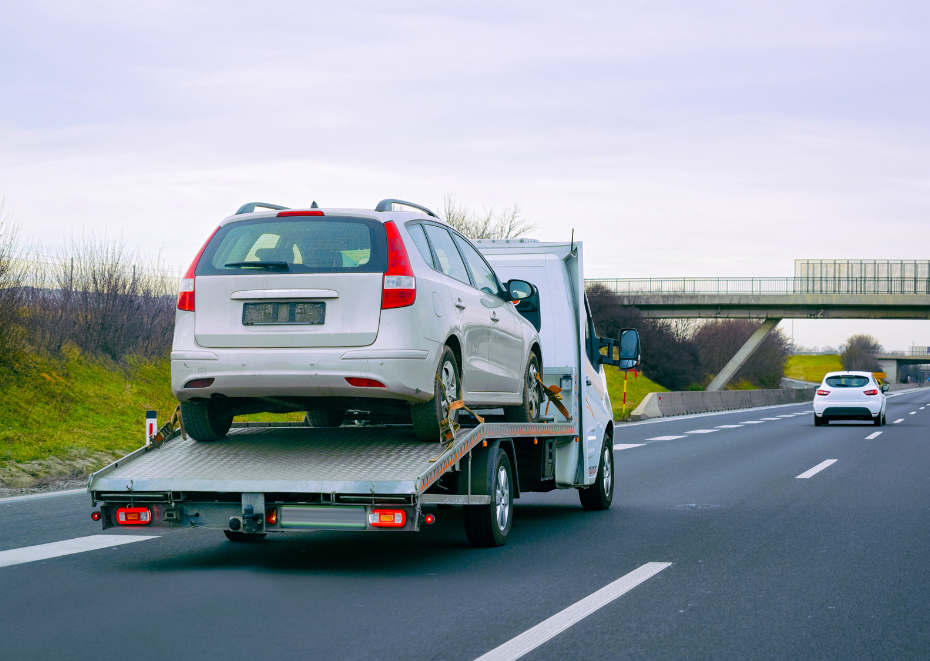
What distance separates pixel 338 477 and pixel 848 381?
25402 mm

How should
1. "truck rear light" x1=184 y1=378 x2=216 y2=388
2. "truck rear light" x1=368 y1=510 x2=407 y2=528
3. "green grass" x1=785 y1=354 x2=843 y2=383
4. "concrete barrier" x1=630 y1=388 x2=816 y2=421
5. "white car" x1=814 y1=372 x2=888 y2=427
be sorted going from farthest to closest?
"green grass" x1=785 y1=354 x2=843 y2=383
"concrete barrier" x1=630 y1=388 x2=816 y2=421
"white car" x1=814 y1=372 x2=888 y2=427
"truck rear light" x1=184 y1=378 x2=216 y2=388
"truck rear light" x1=368 y1=510 x2=407 y2=528

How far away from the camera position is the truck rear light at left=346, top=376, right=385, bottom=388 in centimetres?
651

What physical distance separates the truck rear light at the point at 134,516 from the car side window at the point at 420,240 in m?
2.33

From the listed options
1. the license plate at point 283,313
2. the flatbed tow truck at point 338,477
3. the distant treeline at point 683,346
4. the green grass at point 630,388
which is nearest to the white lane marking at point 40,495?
the flatbed tow truck at point 338,477

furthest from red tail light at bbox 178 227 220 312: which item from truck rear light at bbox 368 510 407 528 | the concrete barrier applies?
the concrete barrier

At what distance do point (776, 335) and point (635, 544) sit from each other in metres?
85.7

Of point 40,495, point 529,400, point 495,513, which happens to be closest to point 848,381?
point 529,400

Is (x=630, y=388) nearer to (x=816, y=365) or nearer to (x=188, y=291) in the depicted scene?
(x=188, y=291)

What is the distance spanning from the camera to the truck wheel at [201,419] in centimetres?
735

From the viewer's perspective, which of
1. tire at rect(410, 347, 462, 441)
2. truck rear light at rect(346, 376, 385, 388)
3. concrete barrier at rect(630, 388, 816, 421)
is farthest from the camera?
concrete barrier at rect(630, 388, 816, 421)

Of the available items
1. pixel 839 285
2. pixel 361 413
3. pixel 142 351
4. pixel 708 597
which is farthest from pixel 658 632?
pixel 839 285

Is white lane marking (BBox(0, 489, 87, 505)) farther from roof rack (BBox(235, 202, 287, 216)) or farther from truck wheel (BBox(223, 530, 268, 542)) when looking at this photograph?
roof rack (BBox(235, 202, 287, 216))

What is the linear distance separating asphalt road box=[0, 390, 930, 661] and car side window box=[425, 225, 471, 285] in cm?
194

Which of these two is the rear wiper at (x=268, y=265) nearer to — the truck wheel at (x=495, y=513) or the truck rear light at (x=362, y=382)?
the truck rear light at (x=362, y=382)
